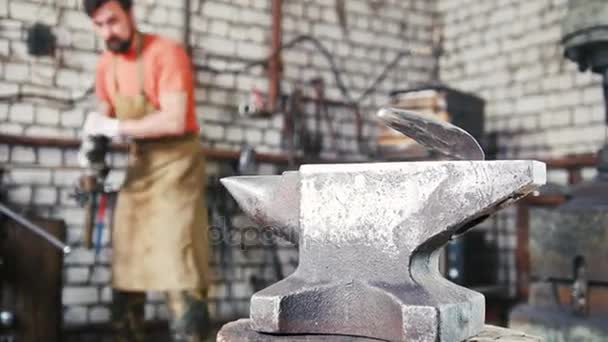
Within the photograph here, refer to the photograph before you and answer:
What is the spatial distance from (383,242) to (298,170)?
1.77 ft

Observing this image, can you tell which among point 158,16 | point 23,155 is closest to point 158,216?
point 23,155

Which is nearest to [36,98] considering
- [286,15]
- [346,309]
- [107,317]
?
[107,317]

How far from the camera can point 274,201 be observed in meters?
1.69

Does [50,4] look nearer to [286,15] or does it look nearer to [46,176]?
[46,176]

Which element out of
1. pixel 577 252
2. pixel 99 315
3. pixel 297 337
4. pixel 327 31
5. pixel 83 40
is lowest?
pixel 99 315

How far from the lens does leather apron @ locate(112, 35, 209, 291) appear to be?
3521mm

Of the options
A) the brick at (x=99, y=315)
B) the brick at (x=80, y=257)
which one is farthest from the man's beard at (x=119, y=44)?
the brick at (x=99, y=315)

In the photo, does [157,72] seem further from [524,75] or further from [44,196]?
[524,75]

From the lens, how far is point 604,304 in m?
3.35

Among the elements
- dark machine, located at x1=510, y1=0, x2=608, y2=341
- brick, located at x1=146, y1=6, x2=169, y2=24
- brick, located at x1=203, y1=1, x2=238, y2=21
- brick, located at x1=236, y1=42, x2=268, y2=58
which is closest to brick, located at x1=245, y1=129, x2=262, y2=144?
brick, located at x1=236, y1=42, x2=268, y2=58

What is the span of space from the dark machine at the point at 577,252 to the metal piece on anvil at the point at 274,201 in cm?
216

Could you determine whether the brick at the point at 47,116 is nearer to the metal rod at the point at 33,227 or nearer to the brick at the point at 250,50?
the metal rod at the point at 33,227

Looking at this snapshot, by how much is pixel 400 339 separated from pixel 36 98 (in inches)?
128

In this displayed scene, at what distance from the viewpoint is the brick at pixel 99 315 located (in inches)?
166
